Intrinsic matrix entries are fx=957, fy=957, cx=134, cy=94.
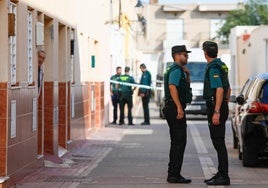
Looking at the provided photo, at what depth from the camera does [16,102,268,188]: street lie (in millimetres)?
14203

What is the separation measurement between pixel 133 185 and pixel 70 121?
22.7 feet

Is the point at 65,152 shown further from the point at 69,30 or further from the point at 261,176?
the point at 261,176

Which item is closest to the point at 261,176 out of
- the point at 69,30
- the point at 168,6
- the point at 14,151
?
the point at 14,151

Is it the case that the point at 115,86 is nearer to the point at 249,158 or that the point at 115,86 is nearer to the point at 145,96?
the point at 145,96

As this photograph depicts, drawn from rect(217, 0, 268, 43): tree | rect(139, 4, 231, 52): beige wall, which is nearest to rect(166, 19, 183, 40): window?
rect(139, 4, 231, 52): beige wall

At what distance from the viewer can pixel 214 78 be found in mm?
13953

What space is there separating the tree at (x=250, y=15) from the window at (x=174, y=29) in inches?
325

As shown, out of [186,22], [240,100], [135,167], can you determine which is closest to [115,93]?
[240,100]

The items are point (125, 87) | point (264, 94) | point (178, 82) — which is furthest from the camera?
point (125, 87)

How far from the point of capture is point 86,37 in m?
25.0

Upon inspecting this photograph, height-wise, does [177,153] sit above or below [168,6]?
below

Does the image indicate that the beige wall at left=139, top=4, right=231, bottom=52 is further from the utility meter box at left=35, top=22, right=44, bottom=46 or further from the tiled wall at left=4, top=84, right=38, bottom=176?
the tiled wall at left=4, top=84, right=38, bottom=176

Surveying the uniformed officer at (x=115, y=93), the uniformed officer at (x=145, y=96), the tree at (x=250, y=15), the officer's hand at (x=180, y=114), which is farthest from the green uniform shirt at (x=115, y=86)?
the tree at (x=250, y=15)

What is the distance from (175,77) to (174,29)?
233ft
